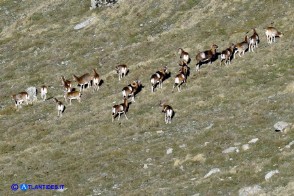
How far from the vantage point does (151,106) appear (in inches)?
1774

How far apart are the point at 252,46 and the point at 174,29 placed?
1179 centimetres

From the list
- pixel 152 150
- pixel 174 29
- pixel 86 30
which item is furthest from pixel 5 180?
pixel 86 30

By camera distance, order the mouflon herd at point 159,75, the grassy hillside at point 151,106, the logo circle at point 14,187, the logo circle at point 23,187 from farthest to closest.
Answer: the mouflon herd at point 159,75, the logo circle at point 14,187, the logo circle at point 23,187, the grassy hillside at point 151,106

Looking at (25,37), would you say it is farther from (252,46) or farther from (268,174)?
(268,174)

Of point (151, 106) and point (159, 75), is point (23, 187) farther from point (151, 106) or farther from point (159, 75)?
point (159, 75)

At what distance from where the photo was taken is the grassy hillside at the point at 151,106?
3284cm

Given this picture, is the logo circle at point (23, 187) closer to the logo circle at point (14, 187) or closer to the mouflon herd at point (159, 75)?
the logo circle at point (14, 187)

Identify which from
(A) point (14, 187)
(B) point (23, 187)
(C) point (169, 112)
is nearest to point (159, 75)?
(C) point (169, 112)

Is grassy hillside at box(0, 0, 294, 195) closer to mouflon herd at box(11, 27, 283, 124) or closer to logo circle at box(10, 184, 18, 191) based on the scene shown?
logo circle at box(10, 184, 18, 191)

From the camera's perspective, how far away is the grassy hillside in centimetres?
3284

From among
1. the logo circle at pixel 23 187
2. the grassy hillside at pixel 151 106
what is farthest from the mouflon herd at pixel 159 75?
the logo circle at pixel 23 187

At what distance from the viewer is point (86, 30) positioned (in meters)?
67.9

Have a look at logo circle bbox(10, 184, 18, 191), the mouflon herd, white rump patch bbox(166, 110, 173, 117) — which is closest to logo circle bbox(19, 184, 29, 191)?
logo circle bbox(10, 184, 18, 191)

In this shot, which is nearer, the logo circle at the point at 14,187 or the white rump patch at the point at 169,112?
the logo circle at the point at 14,187
